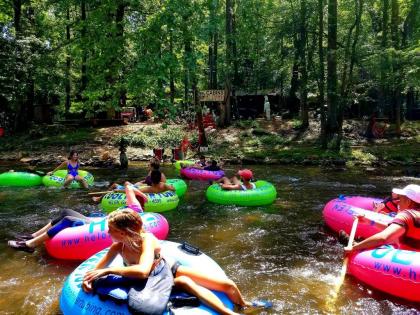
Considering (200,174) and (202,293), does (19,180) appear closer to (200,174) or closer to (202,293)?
(200,174)

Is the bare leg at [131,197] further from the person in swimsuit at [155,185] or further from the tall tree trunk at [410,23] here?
the tall tree trunk at [410,23]

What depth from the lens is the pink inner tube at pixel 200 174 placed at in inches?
496

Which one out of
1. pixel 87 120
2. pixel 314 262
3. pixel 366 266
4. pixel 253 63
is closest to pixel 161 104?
pixel 314 262

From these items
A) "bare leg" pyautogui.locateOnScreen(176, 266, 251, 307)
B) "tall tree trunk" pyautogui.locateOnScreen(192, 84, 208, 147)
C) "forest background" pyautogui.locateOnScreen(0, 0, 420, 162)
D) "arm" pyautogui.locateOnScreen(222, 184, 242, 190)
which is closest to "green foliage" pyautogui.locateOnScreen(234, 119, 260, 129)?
"forest background" pyautogui.locateOnScreen(0, 0, 420, 162)

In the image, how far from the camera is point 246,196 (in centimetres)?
956

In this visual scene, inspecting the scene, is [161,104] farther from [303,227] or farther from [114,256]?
[114,256]

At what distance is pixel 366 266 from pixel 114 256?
10.0ft

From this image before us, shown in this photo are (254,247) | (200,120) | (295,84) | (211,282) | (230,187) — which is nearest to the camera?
(211,282)

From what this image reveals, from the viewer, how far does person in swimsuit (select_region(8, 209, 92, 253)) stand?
638 cm

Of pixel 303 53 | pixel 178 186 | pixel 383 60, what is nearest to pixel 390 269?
pixel 178 186

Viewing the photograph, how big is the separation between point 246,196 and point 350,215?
111 inches

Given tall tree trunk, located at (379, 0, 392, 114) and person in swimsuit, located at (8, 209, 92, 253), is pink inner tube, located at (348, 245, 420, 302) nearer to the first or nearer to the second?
person in swimsuit, located at (8, 209, 92, 253)

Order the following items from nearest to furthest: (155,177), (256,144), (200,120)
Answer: (155,177)
(200,120)
(256,144)

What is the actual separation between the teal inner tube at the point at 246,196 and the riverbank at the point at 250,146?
551 cm
